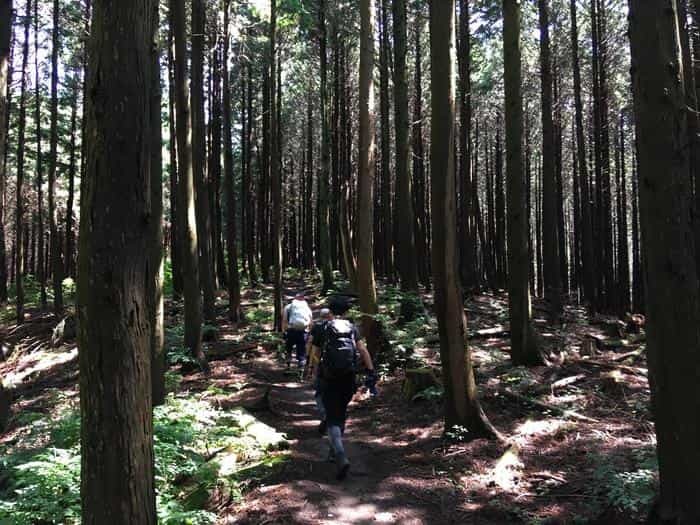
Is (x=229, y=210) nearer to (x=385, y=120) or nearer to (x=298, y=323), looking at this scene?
(x=298, y=323)

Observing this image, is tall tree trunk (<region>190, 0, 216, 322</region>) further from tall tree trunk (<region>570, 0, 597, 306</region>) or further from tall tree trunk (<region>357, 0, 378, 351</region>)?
tall tree trunk (<region>570, 0, 597, 306</region>)

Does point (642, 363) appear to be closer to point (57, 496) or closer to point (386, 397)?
point (386, 397)

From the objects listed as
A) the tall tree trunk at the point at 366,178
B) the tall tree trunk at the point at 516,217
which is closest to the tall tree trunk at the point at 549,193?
the tall tree trunk at the point at 516,217

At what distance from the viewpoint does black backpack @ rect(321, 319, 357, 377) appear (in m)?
6.12

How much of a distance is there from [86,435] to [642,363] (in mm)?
11062

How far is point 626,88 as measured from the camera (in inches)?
925

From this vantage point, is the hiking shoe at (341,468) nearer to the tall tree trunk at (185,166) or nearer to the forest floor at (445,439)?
the forest floor at (445,439)

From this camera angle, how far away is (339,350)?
6156 mm

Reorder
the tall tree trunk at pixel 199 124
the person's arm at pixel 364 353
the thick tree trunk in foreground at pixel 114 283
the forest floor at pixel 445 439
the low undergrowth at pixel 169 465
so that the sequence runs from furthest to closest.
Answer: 1. the tall tree trunk at pixel 199 124
2. the person's arm at pixel 364 353
3. the forest floor at pixel 445 439
4. the low undergrowth at pixel 169 465
5. the thick tree trunk in foreground at pixel 114 283

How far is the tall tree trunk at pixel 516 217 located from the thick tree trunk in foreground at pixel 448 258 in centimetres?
318

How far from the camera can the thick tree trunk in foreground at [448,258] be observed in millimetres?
6730

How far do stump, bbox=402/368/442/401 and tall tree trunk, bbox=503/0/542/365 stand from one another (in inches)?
69.3

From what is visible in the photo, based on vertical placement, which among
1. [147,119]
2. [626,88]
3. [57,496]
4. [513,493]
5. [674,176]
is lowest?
[513,493]

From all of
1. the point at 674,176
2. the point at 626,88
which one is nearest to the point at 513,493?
the point at 674,176
